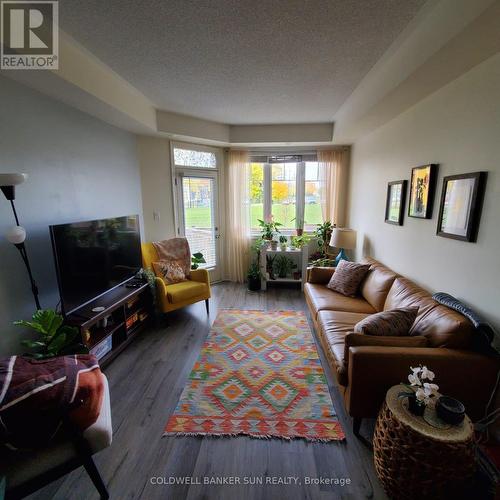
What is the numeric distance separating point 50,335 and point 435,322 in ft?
8.72

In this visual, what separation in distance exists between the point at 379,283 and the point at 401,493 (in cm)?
177

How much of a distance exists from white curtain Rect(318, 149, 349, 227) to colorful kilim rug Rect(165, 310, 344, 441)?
236cm

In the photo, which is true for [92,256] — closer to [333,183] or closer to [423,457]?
[423,457]

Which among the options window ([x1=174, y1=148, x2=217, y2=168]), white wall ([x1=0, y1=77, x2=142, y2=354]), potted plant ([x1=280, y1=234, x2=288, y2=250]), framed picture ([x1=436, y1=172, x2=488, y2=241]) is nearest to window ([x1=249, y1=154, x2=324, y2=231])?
potted plant ([x1=280, y1=234, x2=288, y2=250])

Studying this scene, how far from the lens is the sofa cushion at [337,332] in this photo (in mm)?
1774

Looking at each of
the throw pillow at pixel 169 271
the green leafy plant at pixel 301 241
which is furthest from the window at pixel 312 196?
the throw pillow at pixel 169 271

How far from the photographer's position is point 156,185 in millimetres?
3836

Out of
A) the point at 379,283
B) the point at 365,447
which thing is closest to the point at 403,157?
the point at 379,283

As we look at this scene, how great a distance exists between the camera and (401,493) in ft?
4.23

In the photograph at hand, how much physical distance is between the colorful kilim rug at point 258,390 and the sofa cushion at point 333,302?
0.42 metres

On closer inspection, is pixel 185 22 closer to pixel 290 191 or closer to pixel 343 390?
pixel 343 390

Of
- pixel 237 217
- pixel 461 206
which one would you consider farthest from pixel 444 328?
pixel 237 217

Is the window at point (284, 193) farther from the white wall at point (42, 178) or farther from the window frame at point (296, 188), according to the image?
the white wall at point (42, 178)
